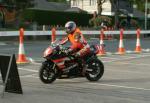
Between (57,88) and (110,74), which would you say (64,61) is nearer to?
(57,88)

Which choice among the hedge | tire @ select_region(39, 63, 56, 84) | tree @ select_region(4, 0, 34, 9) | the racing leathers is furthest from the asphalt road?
the hedge

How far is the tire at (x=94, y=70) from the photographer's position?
1331cm

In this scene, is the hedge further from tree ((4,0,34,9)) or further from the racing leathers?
the racing leathers

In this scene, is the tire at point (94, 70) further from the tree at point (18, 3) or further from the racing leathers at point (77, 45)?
the tree at point (18, 3)

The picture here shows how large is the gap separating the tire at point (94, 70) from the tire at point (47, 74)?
1.02 metres

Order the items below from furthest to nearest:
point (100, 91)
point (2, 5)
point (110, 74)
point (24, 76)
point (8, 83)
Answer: point (2, 5), point (110, 74), point (24, 76), point (100, 91), point (8, 83)

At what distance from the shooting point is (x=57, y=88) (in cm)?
1188

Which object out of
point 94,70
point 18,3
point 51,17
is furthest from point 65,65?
point 51,17

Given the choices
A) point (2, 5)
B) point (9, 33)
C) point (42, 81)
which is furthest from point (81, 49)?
point (2, 5)

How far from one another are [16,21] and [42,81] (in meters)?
32.6

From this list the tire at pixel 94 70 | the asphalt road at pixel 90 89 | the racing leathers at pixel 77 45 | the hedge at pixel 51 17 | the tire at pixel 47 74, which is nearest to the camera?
the asphalt road at pixel 90 89

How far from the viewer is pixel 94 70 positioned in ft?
44.0

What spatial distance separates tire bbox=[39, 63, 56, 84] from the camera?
41.0 ft

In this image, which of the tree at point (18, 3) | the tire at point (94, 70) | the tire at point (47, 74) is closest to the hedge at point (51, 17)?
the tree at point (18, 3)
